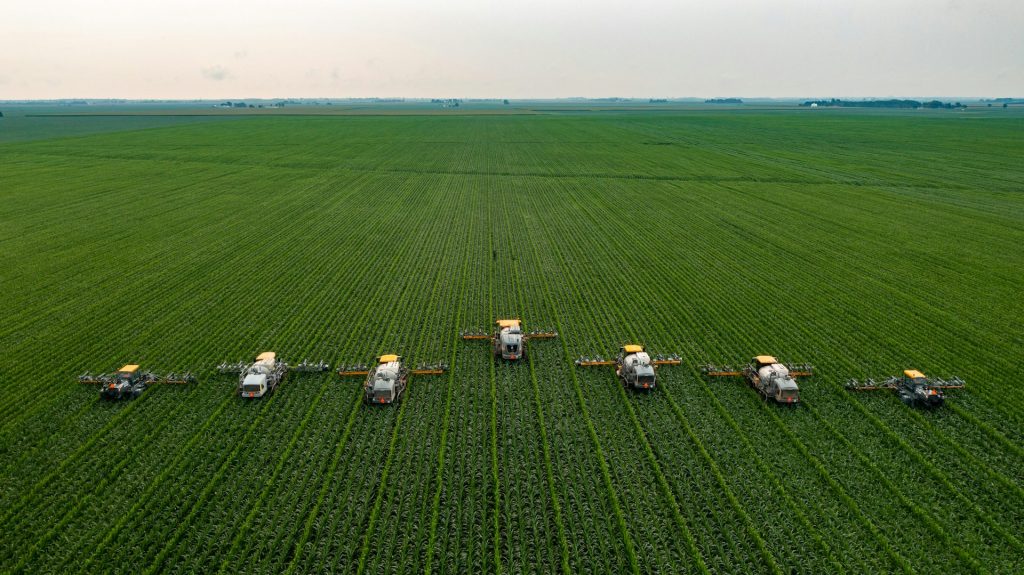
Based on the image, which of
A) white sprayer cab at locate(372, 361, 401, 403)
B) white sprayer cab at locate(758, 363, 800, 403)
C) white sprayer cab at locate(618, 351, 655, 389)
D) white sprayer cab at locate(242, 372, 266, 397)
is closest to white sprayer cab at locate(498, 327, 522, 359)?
white sprayer cab at locate(618, 351, 655, 389)

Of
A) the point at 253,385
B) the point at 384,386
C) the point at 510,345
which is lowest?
the point at 253,385

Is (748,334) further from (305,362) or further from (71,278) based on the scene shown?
(71,278)

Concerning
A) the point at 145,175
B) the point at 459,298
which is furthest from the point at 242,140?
the point at 459,298

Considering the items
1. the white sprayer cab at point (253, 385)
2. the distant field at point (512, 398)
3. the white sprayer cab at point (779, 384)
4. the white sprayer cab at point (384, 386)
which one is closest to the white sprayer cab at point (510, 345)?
the distant field at point (512, 398)

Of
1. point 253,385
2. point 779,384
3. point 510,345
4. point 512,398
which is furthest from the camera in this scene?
point 510,345

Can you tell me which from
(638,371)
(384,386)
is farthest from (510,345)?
(384,386)

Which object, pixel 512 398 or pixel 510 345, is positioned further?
pixel 510 345

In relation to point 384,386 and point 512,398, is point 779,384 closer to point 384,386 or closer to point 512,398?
point 512,398

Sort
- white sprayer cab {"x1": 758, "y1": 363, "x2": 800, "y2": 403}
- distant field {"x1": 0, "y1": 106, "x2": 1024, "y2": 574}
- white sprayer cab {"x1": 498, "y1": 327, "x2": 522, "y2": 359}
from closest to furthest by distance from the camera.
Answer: distant field {"x1": 0, "y1": 106, "x2": 1024, "y2": 574} → white sprayer cab {"x1": 758, "y1": 363, "x2": 800, "y2": 403} → white sprayer cab {"x1": 498, "y1": 327, "x2": 522, "y2": 359}

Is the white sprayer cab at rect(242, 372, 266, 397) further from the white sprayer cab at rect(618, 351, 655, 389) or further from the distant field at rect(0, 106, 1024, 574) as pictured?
the white sprayer cab at rect(618, 351, 655, 389)
